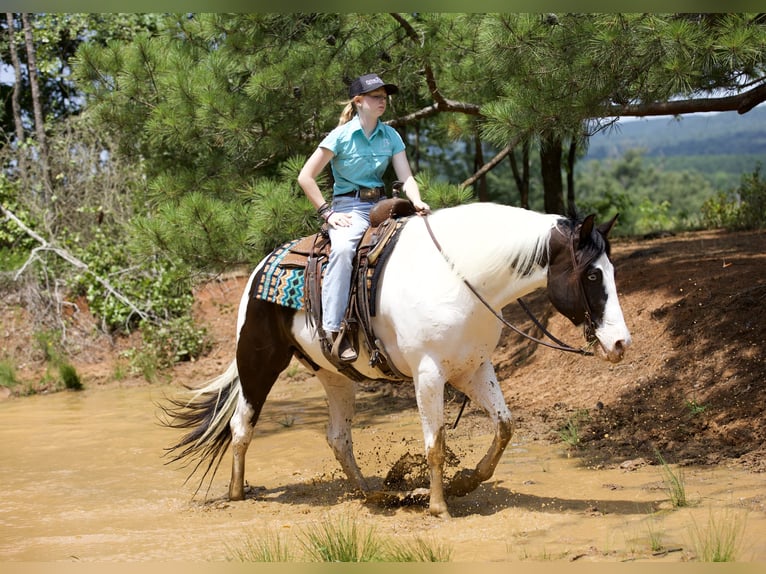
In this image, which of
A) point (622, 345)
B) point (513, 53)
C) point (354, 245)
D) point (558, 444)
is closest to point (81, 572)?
point (354, 245)

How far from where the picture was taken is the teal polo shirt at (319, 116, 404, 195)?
5652 mm

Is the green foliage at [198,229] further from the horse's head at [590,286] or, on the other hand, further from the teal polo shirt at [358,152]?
the horse's head at [590,286]

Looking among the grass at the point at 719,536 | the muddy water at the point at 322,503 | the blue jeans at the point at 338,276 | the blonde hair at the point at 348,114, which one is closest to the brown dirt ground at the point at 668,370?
the muddy water at the point at 322,503

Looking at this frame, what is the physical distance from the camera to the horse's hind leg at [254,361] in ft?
20.2

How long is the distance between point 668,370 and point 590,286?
3.05 m

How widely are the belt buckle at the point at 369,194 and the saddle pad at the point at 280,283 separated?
640 mm

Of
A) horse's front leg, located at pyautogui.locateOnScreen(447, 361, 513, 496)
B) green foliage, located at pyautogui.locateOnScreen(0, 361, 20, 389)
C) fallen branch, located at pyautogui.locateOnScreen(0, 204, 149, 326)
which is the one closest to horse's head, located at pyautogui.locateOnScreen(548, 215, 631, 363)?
horse's front leg, located at pyautogui.locateOnScreen(447, 361, 513, 496)

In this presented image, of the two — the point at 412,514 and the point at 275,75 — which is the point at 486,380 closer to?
the point at 412,514

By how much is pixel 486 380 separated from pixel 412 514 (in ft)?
3.18

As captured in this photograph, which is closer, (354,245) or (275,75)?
(354,245)

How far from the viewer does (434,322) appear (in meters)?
5.16

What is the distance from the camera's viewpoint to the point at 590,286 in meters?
4.88

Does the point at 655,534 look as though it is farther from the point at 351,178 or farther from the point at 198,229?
the point at 198,229

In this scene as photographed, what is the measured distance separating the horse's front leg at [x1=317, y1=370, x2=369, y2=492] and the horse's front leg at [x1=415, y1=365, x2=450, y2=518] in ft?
2.91
